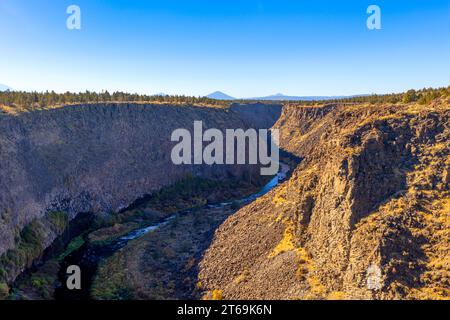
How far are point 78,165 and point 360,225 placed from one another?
47781 mm

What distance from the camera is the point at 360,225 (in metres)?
28.0

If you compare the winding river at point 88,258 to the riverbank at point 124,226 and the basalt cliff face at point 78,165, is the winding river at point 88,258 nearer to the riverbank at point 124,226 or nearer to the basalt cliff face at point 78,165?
the riverbank at point 124,226

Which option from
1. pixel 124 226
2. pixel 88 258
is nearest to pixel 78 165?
pixel 124 226

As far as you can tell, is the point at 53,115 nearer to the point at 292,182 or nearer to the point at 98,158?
the point at 98,158

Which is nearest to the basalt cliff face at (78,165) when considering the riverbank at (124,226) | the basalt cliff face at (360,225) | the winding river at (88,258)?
the riverbank at (124,226)

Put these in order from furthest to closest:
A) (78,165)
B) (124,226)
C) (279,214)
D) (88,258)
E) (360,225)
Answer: (78,165) < (124,226) < (88,258) < (279,214) < (360,225)

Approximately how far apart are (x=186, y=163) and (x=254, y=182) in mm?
15694

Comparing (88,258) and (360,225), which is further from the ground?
(360,225)

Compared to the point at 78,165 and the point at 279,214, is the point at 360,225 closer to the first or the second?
the point at 279,214

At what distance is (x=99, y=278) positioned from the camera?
39.8m

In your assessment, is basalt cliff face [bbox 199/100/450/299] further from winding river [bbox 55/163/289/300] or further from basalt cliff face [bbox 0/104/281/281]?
basalt cliff face [bbox 0/104/281/281]

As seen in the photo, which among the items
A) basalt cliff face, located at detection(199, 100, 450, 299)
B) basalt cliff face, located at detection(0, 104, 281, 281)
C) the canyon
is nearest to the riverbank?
the canyon

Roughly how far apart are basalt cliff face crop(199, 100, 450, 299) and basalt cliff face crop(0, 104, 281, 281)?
23.8 meters
